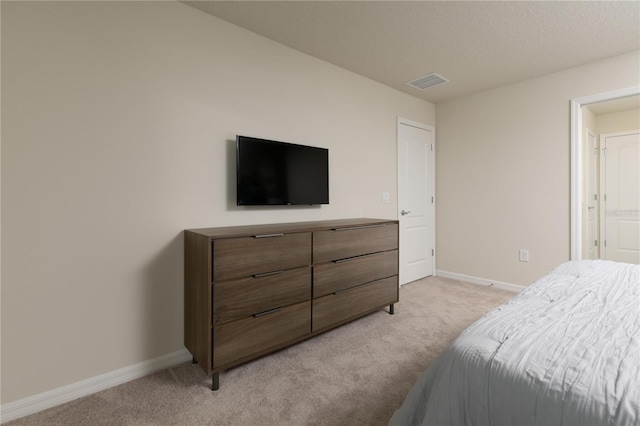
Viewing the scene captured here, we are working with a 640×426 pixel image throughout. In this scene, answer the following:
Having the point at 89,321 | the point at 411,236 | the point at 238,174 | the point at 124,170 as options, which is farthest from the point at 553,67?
the point at 89,321

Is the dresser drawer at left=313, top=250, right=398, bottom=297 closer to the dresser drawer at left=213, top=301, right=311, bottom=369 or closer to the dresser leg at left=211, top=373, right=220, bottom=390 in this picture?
the dresser drawer at left=213, top=301, right=311, bottom=369

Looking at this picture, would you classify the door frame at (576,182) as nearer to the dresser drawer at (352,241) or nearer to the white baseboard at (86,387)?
the dresser drawer at (352,241)

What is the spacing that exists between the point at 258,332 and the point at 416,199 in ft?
9.26

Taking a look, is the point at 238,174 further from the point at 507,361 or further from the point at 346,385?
the point at 507,361

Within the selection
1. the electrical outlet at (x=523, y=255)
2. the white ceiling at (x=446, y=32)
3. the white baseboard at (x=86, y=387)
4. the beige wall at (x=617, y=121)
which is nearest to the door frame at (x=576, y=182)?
the electrical outlet at (x=523, y=255)

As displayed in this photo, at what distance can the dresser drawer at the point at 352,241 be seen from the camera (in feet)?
7.38

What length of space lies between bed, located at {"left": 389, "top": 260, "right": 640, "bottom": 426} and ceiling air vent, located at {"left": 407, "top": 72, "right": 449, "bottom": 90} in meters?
2.69

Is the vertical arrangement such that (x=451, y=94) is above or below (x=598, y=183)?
above

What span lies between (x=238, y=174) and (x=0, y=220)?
50.6 inches

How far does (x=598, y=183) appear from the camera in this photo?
441 cm

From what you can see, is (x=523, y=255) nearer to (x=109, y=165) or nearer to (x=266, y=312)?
(x=266, y=312)

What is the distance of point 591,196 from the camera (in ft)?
13.9

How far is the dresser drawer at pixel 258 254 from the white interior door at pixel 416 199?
2.00m

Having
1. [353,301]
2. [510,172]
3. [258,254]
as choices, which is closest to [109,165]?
[258,254]
